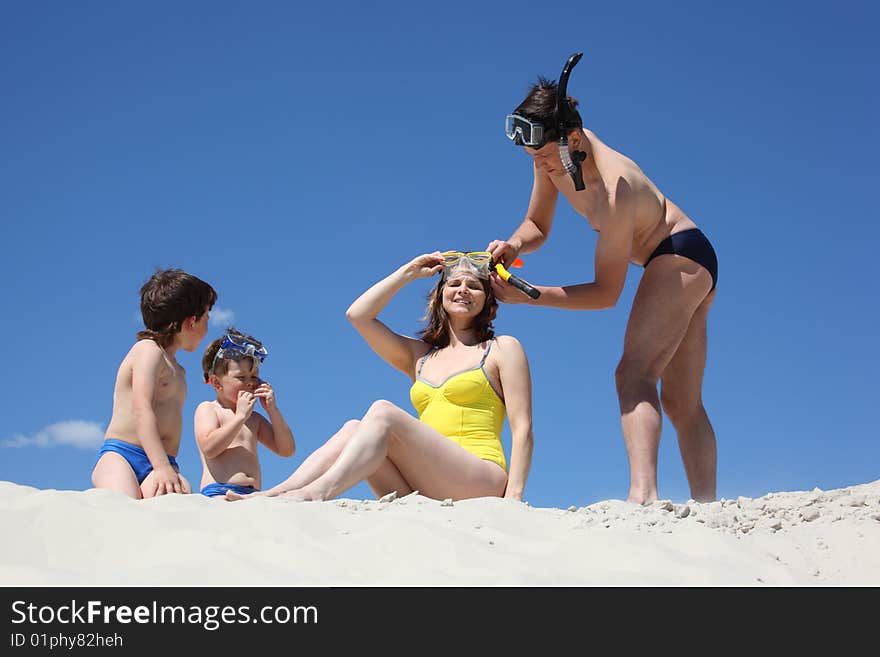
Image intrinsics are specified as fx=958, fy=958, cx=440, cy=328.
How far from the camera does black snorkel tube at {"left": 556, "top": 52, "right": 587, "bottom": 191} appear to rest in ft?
17.6

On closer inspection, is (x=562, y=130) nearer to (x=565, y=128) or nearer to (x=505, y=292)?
(x=565, y=128)

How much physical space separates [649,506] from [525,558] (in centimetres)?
119

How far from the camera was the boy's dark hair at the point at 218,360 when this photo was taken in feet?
18.5

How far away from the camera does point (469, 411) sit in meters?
5.08

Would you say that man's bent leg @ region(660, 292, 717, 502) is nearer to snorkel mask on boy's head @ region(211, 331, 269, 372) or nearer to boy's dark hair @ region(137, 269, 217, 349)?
snorkel mask on boy's head @ region(211, 331, 269, 372)

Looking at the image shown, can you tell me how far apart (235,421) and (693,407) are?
109 inches

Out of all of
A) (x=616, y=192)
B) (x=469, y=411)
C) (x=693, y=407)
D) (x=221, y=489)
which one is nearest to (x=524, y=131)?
(x=616, y=192)

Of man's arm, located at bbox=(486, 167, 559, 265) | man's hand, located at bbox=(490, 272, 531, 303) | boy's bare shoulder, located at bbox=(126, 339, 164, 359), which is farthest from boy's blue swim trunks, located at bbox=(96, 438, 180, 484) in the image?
man's arm, located at bbox=(486, 167, 559, 265)

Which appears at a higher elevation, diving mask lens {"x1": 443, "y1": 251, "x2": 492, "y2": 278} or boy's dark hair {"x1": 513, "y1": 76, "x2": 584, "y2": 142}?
boy's dark hair {"x1": 513, "y1": 76, "x2": 584, "y2": 142}

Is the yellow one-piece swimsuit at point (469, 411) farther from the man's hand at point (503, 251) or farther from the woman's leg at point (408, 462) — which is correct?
the man's hand at point (503, 251)

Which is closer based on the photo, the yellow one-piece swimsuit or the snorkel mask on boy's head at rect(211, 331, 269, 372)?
the yellow one-piece swimsuit

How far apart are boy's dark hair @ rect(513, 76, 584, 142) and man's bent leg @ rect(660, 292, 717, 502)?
1.40 meters
